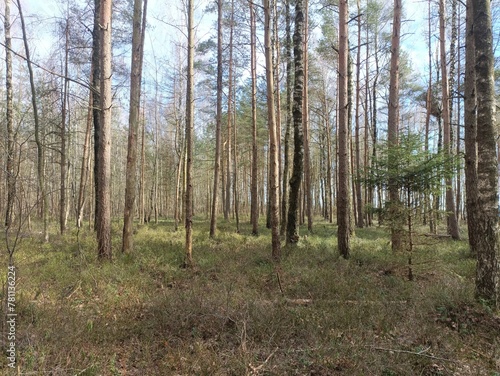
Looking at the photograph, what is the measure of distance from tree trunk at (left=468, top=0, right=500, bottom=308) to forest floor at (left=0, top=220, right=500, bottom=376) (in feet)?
1.52

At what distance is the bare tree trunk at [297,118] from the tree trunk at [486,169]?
5223 millimetres

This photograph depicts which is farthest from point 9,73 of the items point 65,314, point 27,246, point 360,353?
point 360,353

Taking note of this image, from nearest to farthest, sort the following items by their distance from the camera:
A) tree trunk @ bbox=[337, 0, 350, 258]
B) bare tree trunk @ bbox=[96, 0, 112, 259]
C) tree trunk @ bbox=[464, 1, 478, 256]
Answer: bare tree trunk @ bbox=[96, 0, 112, 259] → tree trunk @ bbox=[337, 0, 350, 258] → tree trunk @ bbox=[464, 1, 478, 256]

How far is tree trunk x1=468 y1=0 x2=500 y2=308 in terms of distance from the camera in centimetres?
434

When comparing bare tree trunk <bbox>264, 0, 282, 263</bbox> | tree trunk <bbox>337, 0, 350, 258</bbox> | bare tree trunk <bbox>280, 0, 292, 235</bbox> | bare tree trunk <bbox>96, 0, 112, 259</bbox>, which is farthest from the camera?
bare tree trunk <bbox>280, 0, 292, 235</bbox>

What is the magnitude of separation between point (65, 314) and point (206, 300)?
2.10 meters

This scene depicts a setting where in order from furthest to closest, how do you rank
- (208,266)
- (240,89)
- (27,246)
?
(240,89)
(27,246)
(208,266)

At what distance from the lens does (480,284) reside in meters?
4.46

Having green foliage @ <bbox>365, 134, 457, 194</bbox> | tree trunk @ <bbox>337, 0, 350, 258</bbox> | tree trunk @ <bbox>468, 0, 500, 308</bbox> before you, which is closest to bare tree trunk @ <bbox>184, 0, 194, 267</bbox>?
tree trunk @ <bbox>337, 0, 350, 258</bbox>

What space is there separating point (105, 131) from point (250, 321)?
5.91 m

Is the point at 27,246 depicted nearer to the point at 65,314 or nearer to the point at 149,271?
the point at 149,271

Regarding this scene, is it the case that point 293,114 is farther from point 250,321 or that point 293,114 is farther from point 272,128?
point 250,321

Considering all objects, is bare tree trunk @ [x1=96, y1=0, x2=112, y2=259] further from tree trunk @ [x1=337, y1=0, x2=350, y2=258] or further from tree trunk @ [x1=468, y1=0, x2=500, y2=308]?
tree trunk @ [x1=468, y1=0, x2=500, y2=308]

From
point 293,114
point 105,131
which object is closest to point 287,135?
point 293,114
